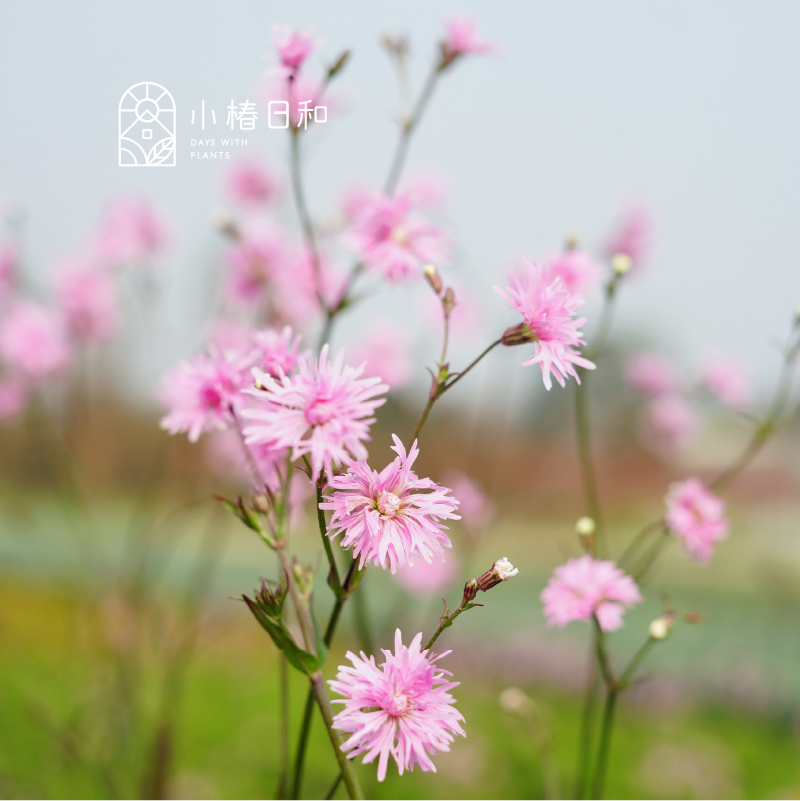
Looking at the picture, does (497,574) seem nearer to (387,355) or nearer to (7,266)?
(387,355)

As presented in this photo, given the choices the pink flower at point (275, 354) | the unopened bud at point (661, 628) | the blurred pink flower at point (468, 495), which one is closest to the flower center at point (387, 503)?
the pink flower at point (275, 354)

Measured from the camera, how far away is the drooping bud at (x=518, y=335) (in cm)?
48

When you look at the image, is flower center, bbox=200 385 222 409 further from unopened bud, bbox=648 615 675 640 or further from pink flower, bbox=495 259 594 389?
unopened bud, bbox=648 615 675 640

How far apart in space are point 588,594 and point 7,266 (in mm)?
1327

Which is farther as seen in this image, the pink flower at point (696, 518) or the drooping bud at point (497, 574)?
the pink flower at point (696, 518)

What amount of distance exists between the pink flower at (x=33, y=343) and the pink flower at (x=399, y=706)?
110 centimetres

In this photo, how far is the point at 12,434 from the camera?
374 cm

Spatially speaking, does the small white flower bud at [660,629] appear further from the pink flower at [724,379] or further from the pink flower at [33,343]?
the pink flower at [33,343]

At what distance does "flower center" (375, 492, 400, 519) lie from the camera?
41 centimetres

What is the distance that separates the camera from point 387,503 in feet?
1.36

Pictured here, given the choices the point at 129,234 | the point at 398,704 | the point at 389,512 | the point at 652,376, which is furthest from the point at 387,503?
the point at 129,234

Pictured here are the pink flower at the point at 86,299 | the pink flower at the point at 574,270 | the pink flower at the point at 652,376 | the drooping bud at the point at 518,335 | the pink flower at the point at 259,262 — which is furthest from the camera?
the pink flower at the point at 86,299

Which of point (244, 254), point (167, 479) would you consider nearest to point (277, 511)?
point (244, 254)

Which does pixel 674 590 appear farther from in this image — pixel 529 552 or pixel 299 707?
pixel 299 707
